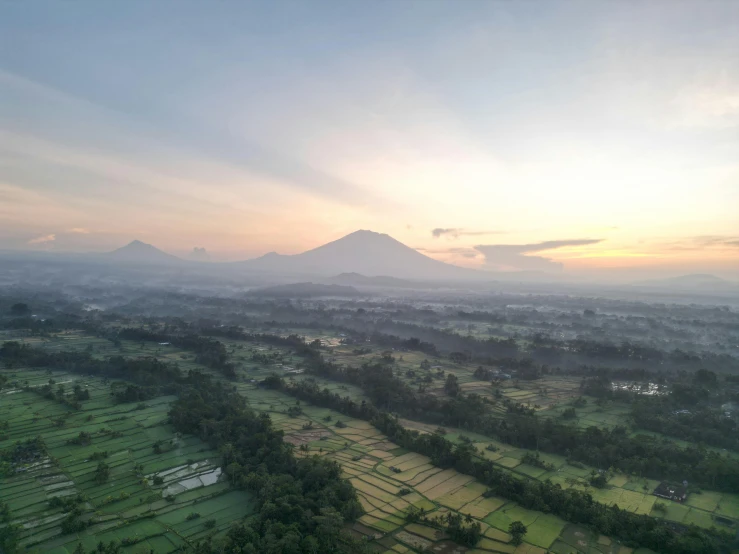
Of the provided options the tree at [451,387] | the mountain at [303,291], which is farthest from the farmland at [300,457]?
the mountain at [303,291]

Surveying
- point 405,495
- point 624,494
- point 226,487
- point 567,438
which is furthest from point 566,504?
point 226,487

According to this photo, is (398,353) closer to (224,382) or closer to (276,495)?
(224,382)

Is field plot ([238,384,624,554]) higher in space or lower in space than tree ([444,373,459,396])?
lower

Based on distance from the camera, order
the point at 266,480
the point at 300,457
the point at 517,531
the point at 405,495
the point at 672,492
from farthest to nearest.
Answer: the point at 300,457 → the point at 672,492 → the point at 405,495 → the point at 266,480 → the point at 517,531

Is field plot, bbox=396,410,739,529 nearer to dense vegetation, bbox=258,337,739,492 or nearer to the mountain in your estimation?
dense vegetation, bbox=258,337,739,492

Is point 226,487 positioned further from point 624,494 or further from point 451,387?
point 451,387

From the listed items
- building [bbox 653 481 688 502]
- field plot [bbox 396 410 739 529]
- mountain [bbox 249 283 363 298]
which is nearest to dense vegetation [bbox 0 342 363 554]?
field plot [bbox 396 410 739 529]
